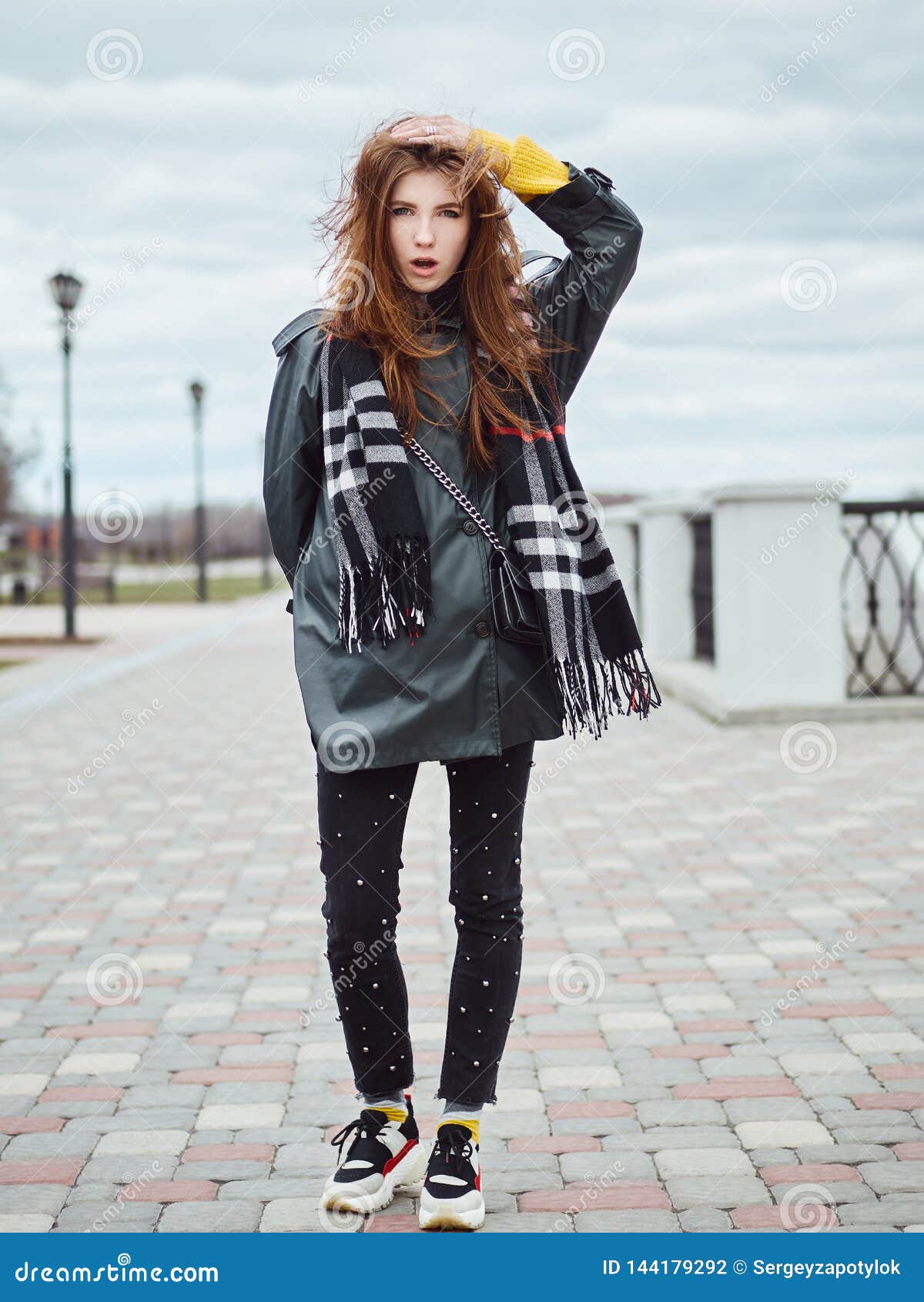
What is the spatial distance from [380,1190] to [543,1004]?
1.35 metres

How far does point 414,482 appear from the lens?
268cm

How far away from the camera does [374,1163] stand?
2.82 metres

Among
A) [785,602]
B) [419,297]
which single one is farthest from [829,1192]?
[785,602]

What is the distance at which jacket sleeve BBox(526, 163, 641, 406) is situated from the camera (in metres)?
2.76

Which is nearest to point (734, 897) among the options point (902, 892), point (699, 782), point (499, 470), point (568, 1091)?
point (902, 892)

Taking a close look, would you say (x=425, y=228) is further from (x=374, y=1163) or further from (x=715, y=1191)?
(x=715, y=1191)

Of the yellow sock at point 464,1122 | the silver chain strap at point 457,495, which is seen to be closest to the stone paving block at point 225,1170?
the yellow sock at point 464,1122

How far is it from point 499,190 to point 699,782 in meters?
5.16

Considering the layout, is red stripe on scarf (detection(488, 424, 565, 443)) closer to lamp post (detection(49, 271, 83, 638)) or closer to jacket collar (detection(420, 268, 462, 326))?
jacket collar (detection(420, 268, 462, 326))

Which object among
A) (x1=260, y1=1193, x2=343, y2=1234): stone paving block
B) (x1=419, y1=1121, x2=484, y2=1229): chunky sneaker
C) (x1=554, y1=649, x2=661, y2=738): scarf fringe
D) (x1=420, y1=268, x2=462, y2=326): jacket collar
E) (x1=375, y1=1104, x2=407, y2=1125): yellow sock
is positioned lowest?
(x1=260, y1=1193, x2=343, y2=1234): stone paving block

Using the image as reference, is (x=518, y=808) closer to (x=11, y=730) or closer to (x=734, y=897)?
(x=734, y=897)

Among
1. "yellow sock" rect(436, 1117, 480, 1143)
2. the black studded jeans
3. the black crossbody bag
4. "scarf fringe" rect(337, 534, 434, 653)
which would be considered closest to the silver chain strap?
the black crossbody bag

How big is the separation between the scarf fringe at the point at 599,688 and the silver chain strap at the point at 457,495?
0.77 ft

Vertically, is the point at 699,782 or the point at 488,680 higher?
the point at 488,680
